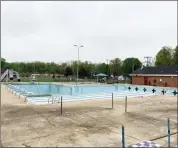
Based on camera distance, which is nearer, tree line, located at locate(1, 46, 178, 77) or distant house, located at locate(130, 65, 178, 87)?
distant house, located at locate(130, 65, 178, 87)

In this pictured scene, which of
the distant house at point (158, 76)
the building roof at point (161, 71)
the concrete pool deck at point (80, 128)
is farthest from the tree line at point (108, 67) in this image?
the concrete pool deck at point (80, 128)

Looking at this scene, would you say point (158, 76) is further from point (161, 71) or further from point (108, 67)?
point (108, 67)

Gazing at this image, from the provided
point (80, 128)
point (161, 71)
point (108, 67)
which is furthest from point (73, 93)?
point (108, 67)

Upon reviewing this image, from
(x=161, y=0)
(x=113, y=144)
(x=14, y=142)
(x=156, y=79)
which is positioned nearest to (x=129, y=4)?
(x=161, y=0)

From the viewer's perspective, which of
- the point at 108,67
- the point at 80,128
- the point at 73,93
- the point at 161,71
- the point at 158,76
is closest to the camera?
the point at 80,128

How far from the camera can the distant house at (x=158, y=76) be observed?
30.7 m

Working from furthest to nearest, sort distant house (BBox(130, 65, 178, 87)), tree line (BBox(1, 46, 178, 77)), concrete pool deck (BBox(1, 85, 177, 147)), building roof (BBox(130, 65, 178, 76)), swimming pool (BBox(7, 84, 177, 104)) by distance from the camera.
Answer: tree line (BBox(1, 46, 178, 77))
building roof (BBox(130, 65, 178, 76))
distant house (BBox(130, 65, 178, 87))
swimming pool (BBox(7, 84, 177, 104))
concrete pool deck (BBox(1, 85, 177, 147))

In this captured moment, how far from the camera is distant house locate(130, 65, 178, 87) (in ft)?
101

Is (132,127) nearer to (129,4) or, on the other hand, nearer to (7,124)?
(7,124)

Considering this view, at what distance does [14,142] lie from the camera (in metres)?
5.95

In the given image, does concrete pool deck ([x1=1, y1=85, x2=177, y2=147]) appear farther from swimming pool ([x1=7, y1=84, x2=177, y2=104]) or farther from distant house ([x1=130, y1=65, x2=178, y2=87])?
distant house ([x1=130, y1=65, x2=178, y2=87])

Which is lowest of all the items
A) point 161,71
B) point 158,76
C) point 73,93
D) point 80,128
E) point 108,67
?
point 73,93

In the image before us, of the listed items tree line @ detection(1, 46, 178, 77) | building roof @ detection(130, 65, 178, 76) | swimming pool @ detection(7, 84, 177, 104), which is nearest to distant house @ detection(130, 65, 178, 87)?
building roof @ detection(130, 65, 178, 76)

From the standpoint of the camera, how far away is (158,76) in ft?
107
